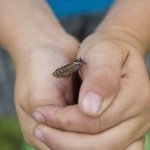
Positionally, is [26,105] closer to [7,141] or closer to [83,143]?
[83,143]

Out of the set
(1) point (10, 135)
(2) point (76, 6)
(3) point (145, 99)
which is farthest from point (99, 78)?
(1) point (10, 135)

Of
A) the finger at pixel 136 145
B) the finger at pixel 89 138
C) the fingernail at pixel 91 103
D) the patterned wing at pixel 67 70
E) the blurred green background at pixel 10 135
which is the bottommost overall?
the blurred green background at pixel 10 135

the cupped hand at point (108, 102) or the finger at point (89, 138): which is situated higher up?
the cupped hand at point (108, 102)

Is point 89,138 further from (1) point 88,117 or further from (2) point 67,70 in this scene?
(2) point 67,70

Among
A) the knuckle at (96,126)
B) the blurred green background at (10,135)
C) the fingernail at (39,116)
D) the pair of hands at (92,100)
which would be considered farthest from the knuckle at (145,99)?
the blurred green background at (10,135)

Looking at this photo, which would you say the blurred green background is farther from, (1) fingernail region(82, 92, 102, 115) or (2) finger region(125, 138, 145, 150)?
(1) fingernail region(82, 92, 102, 115)

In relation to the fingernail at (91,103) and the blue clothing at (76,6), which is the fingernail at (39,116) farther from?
the blue clothing at (76,6)
